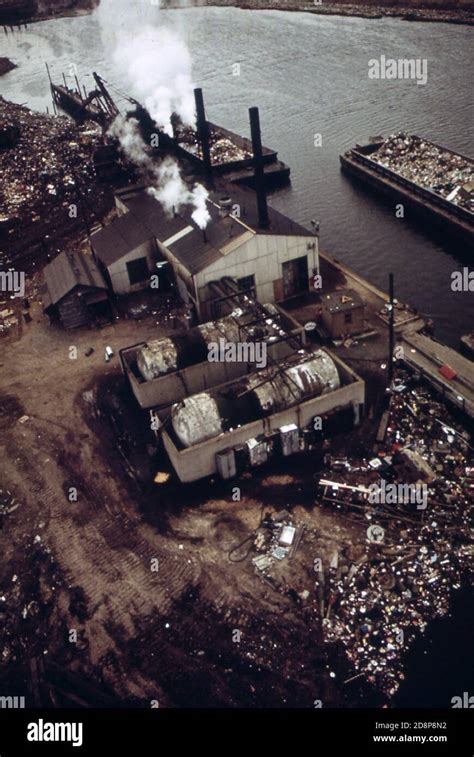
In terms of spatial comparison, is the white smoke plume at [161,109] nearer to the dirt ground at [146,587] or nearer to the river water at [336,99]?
the river water at [336,99]

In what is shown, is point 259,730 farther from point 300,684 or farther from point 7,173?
point 7,173

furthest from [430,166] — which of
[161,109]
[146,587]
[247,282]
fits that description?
[146,587]

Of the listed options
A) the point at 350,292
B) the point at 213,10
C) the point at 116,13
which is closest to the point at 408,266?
the point at 350,292

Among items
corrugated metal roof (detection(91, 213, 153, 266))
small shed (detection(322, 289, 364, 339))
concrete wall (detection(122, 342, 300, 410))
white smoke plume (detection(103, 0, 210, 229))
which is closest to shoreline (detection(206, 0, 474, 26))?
white smoke plume (detection(103, 0, 210, 229))

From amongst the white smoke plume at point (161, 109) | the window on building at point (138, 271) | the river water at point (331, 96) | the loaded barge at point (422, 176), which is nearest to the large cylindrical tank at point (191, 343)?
the white smoke plume at point (161, 109)

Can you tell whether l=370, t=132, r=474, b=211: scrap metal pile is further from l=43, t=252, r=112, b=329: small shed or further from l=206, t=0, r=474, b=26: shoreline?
l=206, t=0, r=474, b=26: shoreline

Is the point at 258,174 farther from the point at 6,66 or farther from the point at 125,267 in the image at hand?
the point at 6,66
